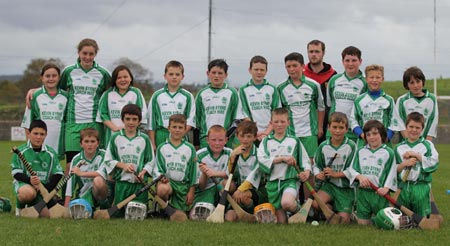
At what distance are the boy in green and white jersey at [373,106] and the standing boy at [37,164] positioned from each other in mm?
3298

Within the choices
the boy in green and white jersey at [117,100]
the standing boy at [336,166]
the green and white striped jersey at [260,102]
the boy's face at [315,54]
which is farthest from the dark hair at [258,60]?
the boy in green and white jersey at [117,100]

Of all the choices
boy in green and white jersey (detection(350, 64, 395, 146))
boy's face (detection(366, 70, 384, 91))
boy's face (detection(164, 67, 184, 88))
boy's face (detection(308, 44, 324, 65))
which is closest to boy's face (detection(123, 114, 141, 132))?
boy's face (detection(164, 67, 184, 88))

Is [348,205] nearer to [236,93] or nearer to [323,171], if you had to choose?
[323,171]

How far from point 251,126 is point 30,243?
260 cm

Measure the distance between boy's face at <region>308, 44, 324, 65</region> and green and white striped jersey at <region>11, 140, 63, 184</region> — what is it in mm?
3172

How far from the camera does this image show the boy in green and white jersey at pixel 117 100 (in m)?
7.45

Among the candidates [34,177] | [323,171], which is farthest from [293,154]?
[34,177]

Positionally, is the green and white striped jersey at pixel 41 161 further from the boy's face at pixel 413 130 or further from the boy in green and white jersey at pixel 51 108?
the boy's face at pixel 413 130

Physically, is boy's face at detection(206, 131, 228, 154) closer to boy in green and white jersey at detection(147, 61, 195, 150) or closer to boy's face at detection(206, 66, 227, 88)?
boy in green and white jersey at detection(147, 61, 195, 150)

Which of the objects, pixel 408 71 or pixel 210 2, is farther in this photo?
pixel 210 2

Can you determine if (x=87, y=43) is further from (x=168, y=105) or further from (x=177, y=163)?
(x=177, y=163)

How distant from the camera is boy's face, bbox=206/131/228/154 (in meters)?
6.96

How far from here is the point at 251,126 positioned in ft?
22.5

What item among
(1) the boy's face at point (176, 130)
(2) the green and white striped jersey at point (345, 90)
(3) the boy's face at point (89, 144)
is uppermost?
(2) the green and white striped jersey at point (345, 90)
